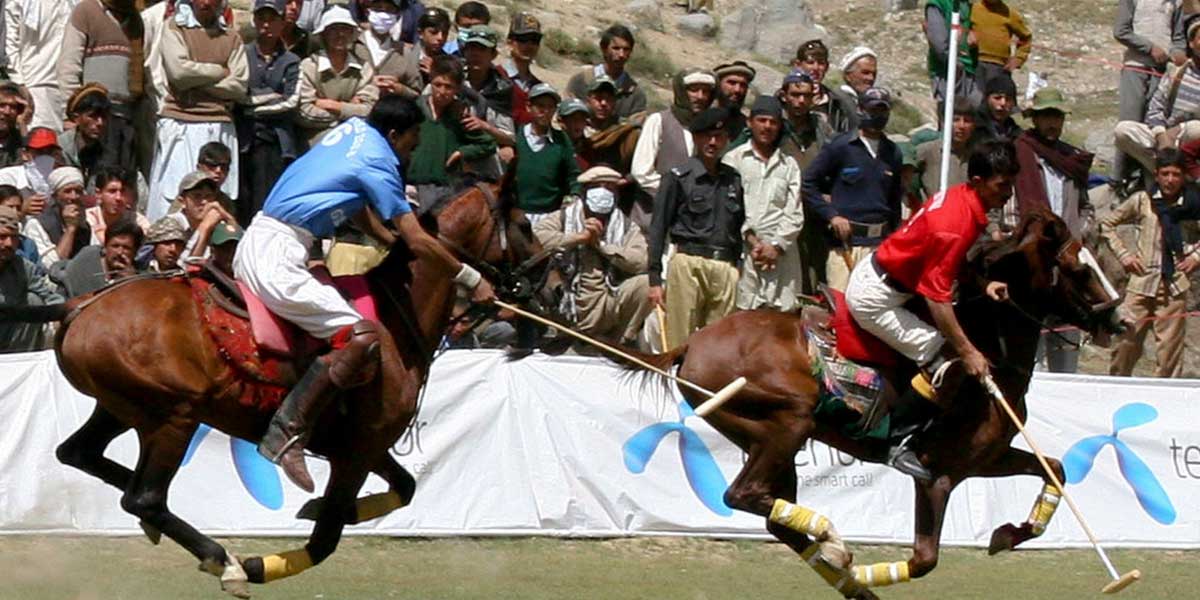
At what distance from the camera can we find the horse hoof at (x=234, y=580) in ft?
35.6

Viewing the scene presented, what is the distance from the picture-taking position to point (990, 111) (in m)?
17.8

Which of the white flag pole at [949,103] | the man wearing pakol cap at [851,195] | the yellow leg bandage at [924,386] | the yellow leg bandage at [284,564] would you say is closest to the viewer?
the yellow leg bandage at [284,564]

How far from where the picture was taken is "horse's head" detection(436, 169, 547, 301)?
11.3 metres

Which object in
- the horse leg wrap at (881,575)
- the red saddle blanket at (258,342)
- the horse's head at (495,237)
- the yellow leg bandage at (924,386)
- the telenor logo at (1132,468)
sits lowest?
the telenor logo at (1132,468)

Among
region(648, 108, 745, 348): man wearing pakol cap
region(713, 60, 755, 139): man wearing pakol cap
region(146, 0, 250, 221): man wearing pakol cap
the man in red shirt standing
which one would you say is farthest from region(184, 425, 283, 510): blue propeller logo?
region(713, 60, 755, 139): man wearing pakol cap

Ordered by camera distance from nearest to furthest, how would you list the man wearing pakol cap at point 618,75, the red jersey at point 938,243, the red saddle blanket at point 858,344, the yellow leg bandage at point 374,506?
the yellow leg bandage at point 374,506 < the red jersey at point 938,243 < the red saddle blanket at point 858,344 < the man wearing pakol cap at point 618,75

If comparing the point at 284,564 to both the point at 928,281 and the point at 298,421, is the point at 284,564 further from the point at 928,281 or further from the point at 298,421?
the point at 928,281

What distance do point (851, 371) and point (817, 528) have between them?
3.53 ft

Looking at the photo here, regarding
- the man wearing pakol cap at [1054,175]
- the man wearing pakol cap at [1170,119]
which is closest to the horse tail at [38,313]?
the man wearing pakol cap at [1054,175]

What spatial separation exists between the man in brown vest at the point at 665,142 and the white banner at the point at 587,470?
92.3 inches

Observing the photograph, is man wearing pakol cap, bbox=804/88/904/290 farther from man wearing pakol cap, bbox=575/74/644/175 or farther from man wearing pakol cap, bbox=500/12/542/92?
man wearing pakol cap, bbox=500/12/542/92

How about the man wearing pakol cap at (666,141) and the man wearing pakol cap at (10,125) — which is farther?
the man wearing pakol cap at (666,141)

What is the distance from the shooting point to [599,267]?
16312mm

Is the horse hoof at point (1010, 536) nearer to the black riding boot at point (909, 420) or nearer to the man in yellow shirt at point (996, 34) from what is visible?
the black riding boot at point (909, 420)
